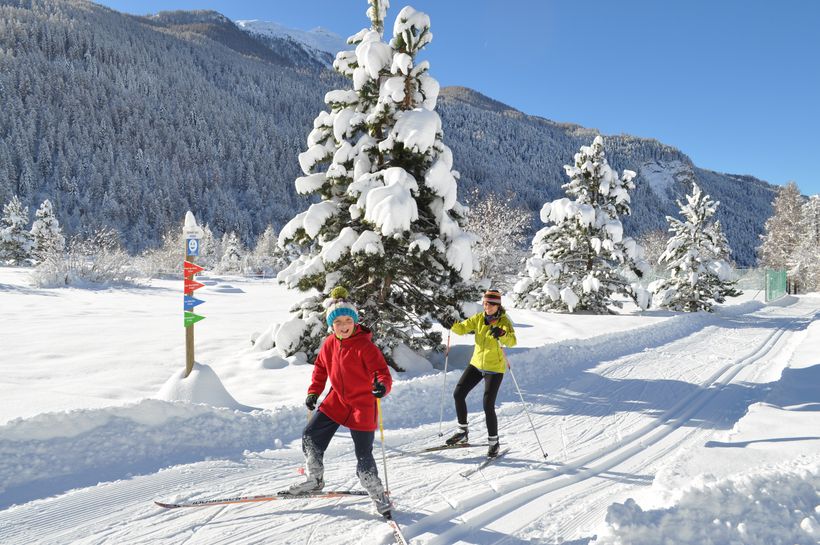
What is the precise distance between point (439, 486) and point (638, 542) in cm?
186

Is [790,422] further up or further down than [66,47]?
further down

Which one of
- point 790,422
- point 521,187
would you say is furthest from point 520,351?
point 521,187

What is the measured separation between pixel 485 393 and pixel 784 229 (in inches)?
2571

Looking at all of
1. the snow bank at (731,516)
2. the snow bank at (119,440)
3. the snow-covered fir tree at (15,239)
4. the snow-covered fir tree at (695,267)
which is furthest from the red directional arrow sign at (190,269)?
the snow-covered fir tree at (15,239)

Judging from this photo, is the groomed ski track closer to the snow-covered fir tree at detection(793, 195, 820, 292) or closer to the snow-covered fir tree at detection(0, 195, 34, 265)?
the snow-covered fir tree at detection(0, 195, 34, 265)

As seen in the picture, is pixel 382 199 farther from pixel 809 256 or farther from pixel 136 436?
pixel 809 256

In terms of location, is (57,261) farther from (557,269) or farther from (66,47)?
(66,47)

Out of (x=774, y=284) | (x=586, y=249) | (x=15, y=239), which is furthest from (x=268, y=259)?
(x=774, y=284)

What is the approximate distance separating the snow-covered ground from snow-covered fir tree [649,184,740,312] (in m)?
14.1

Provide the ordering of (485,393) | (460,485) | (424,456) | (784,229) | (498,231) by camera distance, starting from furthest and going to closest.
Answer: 1. (784,229)
2. (498,231)
3. (485,393)
4. (424,456)
5. (460,485)

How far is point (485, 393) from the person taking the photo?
5.50 metres

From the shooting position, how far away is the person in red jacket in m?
3.82

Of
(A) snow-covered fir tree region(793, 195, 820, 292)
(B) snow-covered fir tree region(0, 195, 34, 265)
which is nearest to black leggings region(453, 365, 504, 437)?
(B) snow-covered fir tree region(0, 195, 34, 265)

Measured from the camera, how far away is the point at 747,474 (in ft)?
12.8
